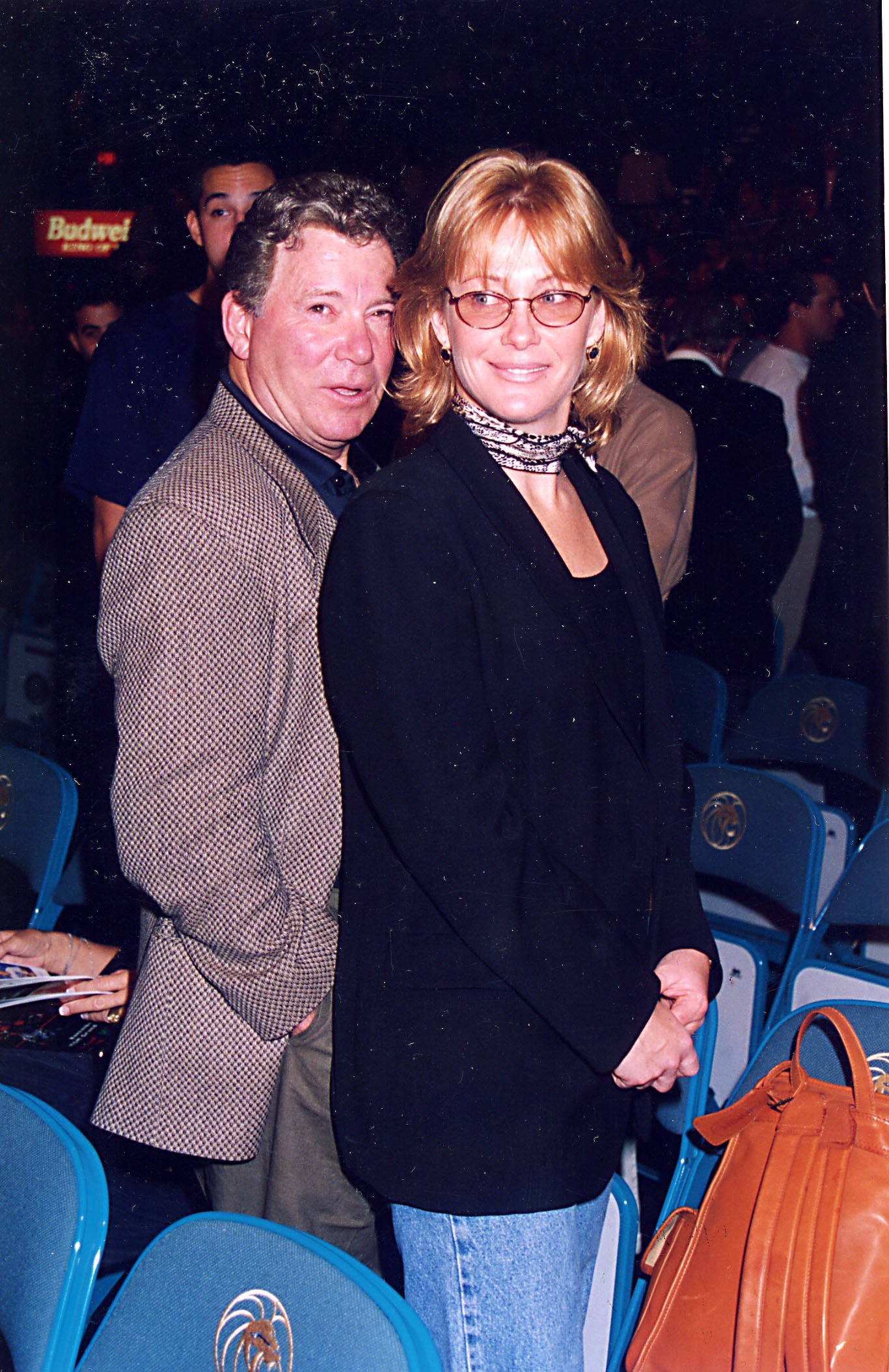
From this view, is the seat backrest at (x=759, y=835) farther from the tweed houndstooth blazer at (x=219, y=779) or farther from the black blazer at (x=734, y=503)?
the tweed houndstooth blazer at (x=219, y=779)

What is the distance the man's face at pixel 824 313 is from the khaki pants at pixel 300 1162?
4.44ft

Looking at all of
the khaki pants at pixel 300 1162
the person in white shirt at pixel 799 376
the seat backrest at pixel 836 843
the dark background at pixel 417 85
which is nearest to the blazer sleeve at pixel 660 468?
the person in white shirt at pixel 799 376

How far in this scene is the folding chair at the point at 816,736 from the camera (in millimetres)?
2283

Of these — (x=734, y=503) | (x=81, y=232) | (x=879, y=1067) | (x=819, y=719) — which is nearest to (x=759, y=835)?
(x=819, y=719)

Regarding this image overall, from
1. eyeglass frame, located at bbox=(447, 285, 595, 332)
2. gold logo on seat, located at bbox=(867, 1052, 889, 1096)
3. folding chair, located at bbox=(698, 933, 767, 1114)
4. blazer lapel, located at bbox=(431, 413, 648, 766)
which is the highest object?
eyeglass frame, located at bbox=(447, 285, 595, 332)

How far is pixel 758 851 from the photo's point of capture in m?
2.01

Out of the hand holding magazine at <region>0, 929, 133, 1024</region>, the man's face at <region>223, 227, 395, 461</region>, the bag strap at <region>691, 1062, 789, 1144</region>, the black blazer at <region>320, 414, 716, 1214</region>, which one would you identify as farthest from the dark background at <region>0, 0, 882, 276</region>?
the bag strap at <region>691, 1062, 789, 1144</region>

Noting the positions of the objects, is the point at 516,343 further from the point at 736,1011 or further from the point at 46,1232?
the point at 736,1011

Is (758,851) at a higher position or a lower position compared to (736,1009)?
higher

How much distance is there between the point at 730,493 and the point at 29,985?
158 centimetres

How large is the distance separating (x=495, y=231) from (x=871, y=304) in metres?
0.99

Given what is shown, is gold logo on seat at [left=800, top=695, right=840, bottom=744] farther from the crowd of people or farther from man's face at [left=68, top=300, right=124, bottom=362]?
man's face at [left=68, top=300, right=124, bottom=362]

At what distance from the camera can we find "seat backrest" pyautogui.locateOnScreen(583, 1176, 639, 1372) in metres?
1.24

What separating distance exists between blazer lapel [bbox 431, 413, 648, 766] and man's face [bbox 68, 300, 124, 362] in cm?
108
